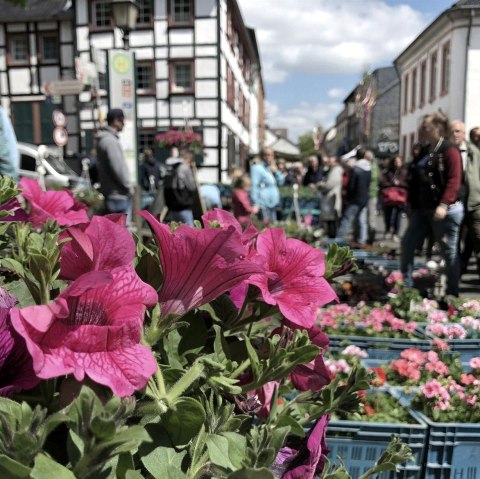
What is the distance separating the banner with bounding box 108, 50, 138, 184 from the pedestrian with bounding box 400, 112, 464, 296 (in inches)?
163

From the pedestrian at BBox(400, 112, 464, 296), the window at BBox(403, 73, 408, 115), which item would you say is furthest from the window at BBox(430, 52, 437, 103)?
the pedestrian at BBox(400, 112, 464, 296)

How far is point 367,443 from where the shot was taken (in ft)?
6.33

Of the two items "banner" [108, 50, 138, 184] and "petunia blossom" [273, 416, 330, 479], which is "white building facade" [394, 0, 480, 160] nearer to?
"banner" [108, 50, 138, 184]

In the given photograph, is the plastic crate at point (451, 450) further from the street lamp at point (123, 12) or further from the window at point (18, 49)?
the window at point (18, 49)

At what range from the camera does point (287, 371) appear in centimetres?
71

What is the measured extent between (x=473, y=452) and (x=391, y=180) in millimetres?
9843

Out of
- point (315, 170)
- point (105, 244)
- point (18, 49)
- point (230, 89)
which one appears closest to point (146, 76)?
point (230, 89)

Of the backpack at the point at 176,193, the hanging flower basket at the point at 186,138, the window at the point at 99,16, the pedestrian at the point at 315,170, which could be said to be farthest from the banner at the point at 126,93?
the window at the point at 99,16

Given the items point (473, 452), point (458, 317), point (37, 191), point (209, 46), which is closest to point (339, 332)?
point (458, 317)

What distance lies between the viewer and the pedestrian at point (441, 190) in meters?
5.00

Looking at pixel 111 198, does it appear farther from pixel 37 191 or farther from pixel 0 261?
pixel 0 261

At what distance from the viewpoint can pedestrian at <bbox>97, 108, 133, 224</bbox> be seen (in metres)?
5.47

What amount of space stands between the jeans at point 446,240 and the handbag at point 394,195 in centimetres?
488

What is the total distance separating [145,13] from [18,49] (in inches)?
227
